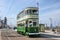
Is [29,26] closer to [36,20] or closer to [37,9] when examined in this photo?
[36,20]

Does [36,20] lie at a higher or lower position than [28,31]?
higher

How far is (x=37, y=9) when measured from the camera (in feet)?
91.1

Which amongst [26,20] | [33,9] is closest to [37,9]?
[33,9]

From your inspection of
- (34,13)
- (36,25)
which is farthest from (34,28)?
(34,13)

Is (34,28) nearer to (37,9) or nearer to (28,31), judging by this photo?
(28,31)

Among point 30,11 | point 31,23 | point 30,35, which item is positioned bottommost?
point 30,35

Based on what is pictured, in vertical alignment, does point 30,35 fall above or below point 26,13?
below

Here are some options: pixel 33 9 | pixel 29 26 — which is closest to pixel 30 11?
pixel 33 9

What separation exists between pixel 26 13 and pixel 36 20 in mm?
2085

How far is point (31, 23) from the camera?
26.6 m

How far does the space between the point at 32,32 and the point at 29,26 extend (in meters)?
1.01

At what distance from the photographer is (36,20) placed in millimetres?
26578

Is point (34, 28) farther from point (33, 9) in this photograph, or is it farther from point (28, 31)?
point (33, 9)

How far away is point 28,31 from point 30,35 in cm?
80
